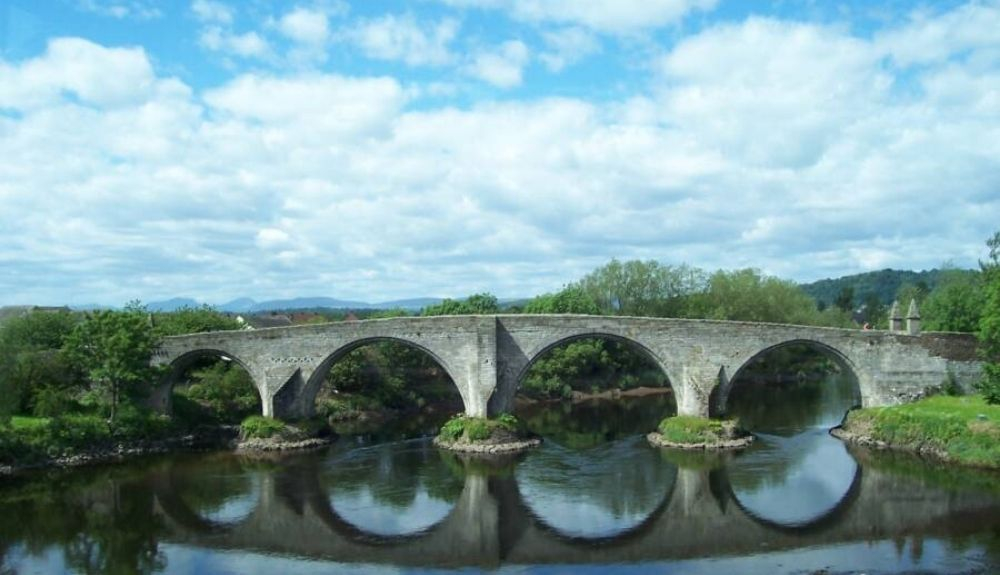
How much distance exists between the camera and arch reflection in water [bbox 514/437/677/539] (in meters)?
24.6

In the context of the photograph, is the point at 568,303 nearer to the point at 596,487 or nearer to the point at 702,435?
the point at 702,435

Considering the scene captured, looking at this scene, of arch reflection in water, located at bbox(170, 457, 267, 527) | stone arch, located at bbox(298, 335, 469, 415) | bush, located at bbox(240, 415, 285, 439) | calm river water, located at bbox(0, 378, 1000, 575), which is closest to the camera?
calm river water, located at bbox(0, 378, 1000, 575)

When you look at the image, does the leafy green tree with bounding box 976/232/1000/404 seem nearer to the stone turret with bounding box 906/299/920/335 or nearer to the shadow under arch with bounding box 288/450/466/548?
the stone turret with bounding box 906/299/920/335

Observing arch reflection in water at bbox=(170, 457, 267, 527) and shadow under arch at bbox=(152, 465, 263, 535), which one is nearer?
shadow under arch at bbox=(152, 465, 263, 535)

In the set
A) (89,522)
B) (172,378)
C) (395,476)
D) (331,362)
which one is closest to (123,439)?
(172,378)

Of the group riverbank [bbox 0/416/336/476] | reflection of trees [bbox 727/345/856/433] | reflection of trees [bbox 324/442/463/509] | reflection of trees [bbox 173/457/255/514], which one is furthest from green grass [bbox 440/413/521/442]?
reflection of trees [bbox 727/345/856/433]

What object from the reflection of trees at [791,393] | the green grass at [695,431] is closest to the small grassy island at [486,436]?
the green grass at [695,431]

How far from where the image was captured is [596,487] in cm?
2850

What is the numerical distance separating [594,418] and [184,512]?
82.8 feet

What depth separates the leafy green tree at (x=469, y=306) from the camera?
61281mm

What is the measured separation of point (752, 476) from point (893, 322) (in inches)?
574

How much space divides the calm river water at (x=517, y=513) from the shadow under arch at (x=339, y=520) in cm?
9

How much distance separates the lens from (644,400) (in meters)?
53.5

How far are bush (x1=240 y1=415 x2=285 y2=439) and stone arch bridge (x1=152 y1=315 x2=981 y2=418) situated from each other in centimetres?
86
